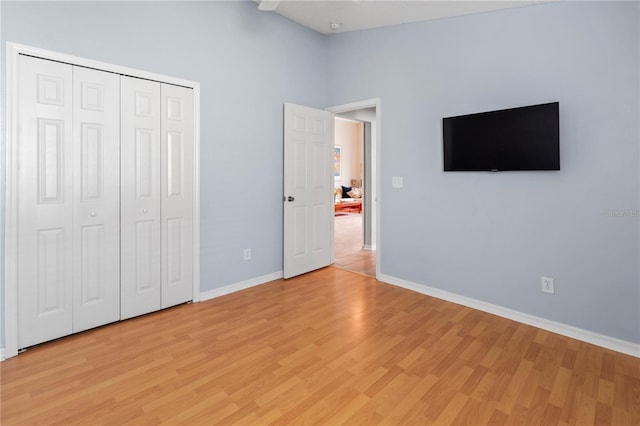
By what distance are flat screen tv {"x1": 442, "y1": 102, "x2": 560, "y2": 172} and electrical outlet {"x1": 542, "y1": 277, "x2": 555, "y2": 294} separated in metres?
0.88

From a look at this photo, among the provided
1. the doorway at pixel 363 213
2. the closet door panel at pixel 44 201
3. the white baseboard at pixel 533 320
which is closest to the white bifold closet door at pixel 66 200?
the closet door panel at pixel 44 201

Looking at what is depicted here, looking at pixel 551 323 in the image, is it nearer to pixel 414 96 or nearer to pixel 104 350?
pixel 414 96

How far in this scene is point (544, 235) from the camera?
8.79 feet

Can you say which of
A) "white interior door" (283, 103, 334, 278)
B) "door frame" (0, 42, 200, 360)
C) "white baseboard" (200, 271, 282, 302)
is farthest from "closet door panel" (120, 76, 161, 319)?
"white interior door" (283, 103, 334, 278)

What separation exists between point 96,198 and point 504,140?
3272 millimetres

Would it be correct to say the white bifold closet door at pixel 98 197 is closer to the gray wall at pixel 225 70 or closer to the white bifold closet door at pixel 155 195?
the white bifold closet door at pixel 155 195

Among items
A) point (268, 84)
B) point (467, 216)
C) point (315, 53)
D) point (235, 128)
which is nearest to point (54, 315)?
point (235, 128)

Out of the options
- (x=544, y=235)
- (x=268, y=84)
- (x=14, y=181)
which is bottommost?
(x=544, y=235)

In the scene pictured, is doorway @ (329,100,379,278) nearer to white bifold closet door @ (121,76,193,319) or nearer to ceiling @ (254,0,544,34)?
ceiling @ (254,0,544,34)

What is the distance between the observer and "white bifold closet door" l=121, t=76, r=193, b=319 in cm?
274

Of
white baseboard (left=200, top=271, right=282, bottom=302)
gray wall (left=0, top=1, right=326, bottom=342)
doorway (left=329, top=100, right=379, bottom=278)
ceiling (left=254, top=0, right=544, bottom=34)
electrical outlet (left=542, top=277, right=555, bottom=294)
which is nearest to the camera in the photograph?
gray wall (left=0, top=1, right=326, bottom=342)

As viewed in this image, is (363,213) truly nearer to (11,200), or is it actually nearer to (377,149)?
(377,149)

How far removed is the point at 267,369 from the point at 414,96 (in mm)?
2856

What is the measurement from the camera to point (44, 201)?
7.72 feet
